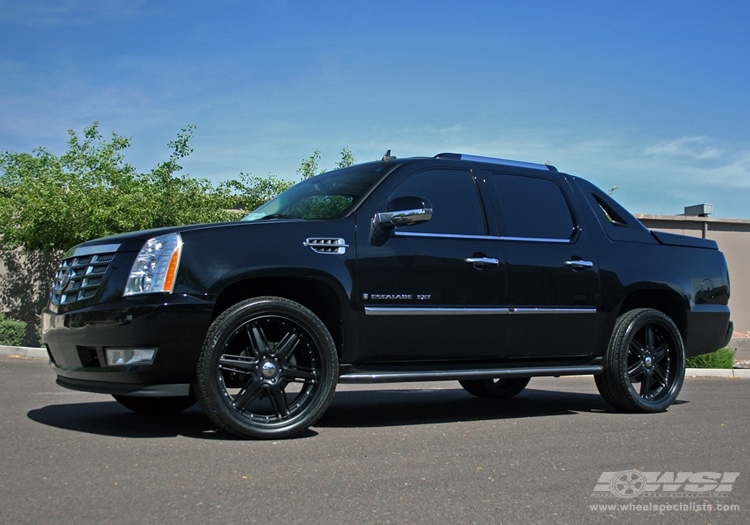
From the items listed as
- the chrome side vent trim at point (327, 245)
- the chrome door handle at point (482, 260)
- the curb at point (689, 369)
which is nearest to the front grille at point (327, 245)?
the chrome side vent trim at point (327, 245)

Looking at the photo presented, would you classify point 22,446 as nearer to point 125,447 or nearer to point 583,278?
point 125,447

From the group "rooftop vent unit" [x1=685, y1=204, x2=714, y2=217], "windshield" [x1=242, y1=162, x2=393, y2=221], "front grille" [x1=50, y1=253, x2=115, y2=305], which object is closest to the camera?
"front grille" [x1=50, y1=253, x2=115, y2=305]

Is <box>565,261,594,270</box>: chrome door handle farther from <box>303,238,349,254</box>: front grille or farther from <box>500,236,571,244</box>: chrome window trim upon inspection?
<box>303,238,349,254</box>: front grille

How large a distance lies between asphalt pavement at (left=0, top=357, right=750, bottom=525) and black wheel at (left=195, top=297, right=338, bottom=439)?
0.54 feet

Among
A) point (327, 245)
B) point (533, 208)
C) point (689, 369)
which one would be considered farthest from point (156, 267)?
point (689, 369)

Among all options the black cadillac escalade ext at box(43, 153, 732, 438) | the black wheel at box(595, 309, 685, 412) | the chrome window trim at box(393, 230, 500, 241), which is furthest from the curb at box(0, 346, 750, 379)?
the chrome window trim at box(393, 230, 500, 241)

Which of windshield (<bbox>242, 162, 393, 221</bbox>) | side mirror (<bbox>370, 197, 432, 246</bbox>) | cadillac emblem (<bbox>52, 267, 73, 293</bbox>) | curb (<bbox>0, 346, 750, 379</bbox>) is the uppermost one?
windshield (<bbox>242, 162, 393, 221</bbox>)

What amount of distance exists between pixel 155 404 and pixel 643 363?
3.93m

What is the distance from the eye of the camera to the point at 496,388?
8234 millimetres

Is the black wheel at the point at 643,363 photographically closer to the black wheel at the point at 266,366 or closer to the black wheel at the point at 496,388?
the black wheel at the point at 496,388

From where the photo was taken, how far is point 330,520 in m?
3.55

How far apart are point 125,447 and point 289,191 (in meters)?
2.70

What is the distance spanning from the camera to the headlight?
16.8 ft

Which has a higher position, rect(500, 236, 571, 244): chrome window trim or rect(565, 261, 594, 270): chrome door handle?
rect(500, 236, 571, 244): chrome window trim
